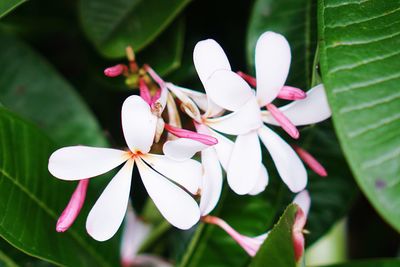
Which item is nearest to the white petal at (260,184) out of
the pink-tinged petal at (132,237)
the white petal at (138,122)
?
the white petal at (138,122)

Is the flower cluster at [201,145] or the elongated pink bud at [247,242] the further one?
the elongated pink bud at [247,242]

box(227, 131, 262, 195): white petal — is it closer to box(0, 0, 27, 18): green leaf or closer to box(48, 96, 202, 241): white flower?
box(48, 96, 202, 241): white flower

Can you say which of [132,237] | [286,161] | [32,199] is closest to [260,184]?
[286,161]

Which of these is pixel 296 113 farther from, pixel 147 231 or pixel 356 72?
pixel 147 231

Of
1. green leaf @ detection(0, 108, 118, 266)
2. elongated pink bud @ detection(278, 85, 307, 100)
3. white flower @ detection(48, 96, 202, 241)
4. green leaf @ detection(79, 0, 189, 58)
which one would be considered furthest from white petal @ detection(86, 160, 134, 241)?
green leaf @ detection(79, 0, 189, 58)

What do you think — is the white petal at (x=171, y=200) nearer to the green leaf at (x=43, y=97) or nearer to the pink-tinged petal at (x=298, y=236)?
the pink-tinged petal at (x=298, y=236)

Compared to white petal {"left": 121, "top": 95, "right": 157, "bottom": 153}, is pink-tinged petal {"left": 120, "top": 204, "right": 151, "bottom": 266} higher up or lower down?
lower down
